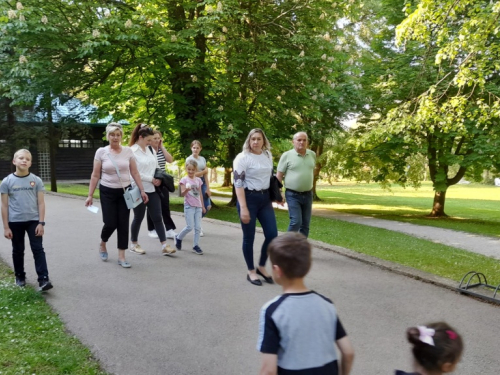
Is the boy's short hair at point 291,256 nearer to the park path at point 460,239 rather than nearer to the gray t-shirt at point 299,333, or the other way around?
the gray t-shirt at point 299,333

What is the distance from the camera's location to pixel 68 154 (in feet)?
120

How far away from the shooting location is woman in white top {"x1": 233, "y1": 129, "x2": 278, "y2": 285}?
18.4ft

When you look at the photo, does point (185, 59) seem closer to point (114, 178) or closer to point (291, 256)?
point (114, 178)

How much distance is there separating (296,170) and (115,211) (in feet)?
8.64

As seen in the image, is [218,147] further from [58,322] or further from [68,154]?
[68,154]

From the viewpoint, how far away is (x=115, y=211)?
6.45 metres

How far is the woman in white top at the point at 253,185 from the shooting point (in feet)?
18.4

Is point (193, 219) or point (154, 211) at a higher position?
point (154, 211)

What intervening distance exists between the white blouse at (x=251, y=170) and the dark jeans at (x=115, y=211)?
185 centimetres

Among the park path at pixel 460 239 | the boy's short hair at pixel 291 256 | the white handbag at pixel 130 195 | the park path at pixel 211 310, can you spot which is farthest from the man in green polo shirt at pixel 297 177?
the park path at pixel 460 239

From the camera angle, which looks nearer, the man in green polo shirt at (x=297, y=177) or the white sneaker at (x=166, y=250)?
the man in green polo shirt at (x=297, y=177)

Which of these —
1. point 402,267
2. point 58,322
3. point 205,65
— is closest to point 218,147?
point 205,65

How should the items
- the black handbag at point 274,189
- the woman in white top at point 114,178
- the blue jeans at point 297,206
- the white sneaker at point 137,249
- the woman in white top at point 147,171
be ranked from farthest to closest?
the white sneaker at point 137,249 → the woman in white top at point 147,171 → the blue jeans at point 297,206 → the woman in white top at point 114,178 → the black handbag at point 274,189

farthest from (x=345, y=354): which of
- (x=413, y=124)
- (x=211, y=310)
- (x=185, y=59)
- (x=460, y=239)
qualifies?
(x=460, y=239)
